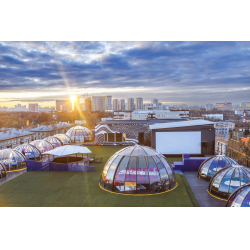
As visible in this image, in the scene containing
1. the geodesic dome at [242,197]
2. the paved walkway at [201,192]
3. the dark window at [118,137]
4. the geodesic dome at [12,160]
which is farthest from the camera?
the dark window at [118,137]

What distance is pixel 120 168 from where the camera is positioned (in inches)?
389

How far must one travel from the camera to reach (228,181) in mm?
9289

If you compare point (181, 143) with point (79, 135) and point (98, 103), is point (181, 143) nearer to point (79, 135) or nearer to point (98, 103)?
point (79, 135)

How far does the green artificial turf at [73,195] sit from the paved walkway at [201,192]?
36 centimetres

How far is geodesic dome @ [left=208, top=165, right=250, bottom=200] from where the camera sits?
914cm

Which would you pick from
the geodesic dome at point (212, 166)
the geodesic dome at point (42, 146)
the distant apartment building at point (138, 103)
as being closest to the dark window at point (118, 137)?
the geodesic dome at point (42, 146)

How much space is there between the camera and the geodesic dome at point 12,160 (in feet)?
45.0

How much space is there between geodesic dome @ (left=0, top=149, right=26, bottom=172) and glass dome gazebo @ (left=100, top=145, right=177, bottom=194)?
6.85 m

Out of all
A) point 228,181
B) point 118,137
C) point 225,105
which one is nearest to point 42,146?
point 118,137

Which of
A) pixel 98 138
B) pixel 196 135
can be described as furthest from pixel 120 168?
pixel 98 138

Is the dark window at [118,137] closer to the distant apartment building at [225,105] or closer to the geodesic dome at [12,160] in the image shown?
the geodesic dome at [12,160]

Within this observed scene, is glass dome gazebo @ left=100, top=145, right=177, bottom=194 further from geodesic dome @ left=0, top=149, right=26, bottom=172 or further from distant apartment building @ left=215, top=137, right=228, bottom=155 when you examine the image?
distant apartment building @ left=215, top=137, right=228, bottom=155
